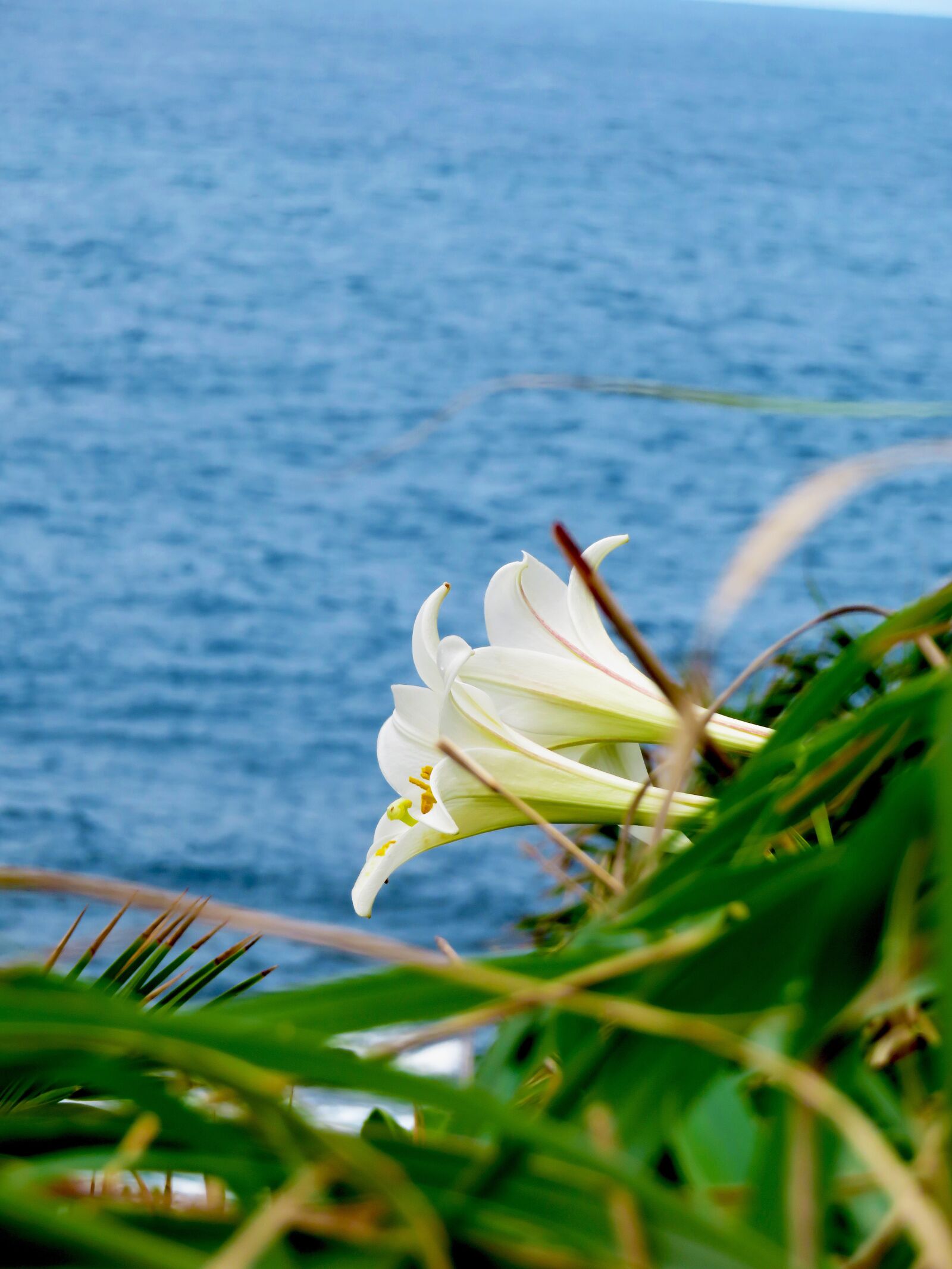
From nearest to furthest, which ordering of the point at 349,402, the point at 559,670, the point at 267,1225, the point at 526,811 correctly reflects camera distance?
the point at 267,1225 → the point at 526,811 → the point at 559,670 → the point at 349,402

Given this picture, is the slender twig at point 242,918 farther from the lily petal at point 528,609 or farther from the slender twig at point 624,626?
the lily petal at point 528,609

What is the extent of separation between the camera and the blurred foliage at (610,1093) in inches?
7.5

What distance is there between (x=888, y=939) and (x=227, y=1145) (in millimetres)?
115

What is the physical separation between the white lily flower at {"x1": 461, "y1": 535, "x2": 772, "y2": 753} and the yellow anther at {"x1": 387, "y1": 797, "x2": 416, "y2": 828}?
56 mm

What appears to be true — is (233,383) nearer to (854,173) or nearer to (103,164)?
(103,164)

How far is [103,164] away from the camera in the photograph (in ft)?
83.5

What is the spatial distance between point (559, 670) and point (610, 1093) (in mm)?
283

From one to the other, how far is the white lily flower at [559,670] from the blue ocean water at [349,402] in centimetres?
11

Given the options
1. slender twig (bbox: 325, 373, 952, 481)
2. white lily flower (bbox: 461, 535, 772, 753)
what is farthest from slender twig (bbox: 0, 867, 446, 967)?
white lily flower (bbox: 461, 535, 772, 753)

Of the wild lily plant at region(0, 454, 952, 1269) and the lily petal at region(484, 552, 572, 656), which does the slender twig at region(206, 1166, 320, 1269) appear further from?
the lily petal at region(484, 552, 572, 656)

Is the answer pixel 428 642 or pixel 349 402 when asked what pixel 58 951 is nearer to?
pixel 428 642

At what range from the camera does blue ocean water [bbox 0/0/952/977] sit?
7098mm

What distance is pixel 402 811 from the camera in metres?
0.54

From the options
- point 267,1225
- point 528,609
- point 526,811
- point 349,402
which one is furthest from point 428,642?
point 349,402
